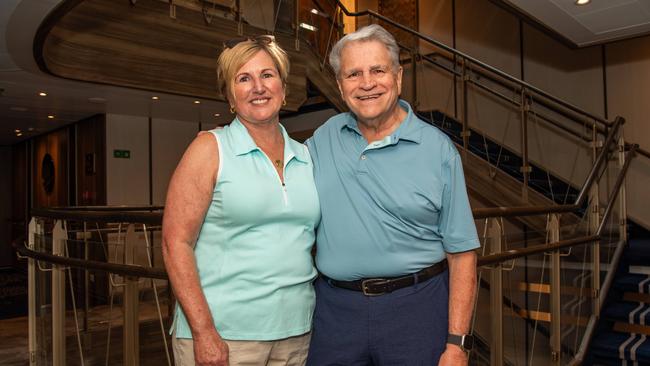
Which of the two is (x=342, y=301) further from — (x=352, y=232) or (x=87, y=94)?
(x=87, y=94)

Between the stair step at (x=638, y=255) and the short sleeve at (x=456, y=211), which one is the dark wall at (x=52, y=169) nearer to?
the stair step at (x=638, y=255)

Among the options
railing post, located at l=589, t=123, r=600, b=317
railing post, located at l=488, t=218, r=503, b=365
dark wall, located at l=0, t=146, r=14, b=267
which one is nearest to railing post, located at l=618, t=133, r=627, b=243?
railing post, located at l=589, t=123, r=600, b=317

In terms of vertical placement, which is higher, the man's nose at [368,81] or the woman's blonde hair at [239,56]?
the woman's blonde hair at [239,56]

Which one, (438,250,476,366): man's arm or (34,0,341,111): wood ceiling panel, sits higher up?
(34,0,341,111): wood ceiling panel

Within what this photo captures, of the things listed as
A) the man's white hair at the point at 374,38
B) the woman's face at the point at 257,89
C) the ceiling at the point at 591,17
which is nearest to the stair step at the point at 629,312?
the ceiling at the point at 591,17

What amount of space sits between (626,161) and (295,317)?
197 inches

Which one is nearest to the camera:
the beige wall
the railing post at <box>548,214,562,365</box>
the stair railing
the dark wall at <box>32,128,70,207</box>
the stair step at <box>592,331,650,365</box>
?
the railing post at <box>548,214,562,365</box>

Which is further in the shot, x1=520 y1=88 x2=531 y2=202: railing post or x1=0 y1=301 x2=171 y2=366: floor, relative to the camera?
x1=520 y1=88 x2=531 y2=202: railing post

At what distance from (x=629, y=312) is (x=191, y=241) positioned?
4.48 metres

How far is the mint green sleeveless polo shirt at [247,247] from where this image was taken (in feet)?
4.83

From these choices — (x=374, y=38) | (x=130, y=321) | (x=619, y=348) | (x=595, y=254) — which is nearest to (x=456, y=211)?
(x=374, y=38)

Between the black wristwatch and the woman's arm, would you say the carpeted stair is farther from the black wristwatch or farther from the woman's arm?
the woman's arm

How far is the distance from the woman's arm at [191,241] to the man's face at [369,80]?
1.59 ft

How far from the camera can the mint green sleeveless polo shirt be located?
57.9 inches
